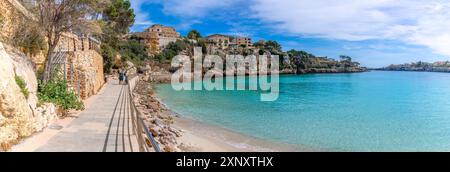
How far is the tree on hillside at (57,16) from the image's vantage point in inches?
483

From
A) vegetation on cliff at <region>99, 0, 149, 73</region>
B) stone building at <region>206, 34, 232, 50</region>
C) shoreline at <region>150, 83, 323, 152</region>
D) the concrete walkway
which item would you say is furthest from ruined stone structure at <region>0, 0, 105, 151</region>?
stone building at <region>206, 34, 232, 50</region>

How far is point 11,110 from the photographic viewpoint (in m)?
7.23

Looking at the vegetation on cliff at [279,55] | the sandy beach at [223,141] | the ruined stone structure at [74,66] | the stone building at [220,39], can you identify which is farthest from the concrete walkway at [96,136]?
the stone building at [220,39]

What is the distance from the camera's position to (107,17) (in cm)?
5072

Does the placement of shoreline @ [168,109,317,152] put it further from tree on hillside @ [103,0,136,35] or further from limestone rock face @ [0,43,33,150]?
tree on hillside @ [103,0,136,35]

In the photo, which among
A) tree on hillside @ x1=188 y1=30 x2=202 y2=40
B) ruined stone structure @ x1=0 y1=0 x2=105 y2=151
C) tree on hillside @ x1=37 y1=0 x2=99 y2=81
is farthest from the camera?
tree on hillside @ x1=188 y1=30 x2=202 y2=40

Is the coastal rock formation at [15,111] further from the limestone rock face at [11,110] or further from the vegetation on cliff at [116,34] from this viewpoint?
the vegetation on cliff at [116,34]

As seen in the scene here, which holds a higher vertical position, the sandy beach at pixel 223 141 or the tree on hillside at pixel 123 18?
the tree on hillside at pixel 123 18

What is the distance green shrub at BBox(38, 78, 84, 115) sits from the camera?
11.1 metres

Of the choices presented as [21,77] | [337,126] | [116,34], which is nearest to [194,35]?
[116,34]

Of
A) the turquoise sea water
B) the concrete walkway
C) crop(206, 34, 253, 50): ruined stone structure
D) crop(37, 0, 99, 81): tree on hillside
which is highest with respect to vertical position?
crop(206, 34, 253, 50): ruined stone structure

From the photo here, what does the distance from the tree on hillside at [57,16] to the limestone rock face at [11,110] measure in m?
4.35

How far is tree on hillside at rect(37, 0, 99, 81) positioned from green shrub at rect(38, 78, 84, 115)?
2.10ft

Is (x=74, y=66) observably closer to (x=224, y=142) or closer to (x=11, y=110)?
(x=224, y=142)
